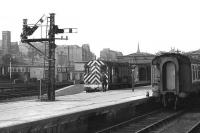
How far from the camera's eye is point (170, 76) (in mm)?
18547

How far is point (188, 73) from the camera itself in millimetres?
18297

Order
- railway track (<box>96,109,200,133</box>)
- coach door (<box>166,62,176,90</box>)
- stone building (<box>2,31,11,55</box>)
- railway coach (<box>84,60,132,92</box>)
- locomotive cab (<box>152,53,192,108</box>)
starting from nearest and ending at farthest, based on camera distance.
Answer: railway track (<box>96,109,200,133</box>), locomotive cab (<box>152,53,192,108</box>), coach door (<box>166,62,176,90</box>), railway coach (<box>84,60,132,92</box>), stone building (<box>2,31,11,55</box>)

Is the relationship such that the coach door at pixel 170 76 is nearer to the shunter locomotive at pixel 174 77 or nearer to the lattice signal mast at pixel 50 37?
the shunter locomotive at pixel 174 77

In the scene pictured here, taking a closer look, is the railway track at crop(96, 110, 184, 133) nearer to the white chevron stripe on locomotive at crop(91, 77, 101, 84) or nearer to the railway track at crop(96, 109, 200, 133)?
the railway track at crop(96, 109, 200, 133)

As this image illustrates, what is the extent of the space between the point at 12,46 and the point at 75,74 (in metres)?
67.6

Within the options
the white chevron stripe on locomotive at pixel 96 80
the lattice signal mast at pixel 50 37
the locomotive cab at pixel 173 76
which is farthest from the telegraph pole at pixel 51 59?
the white chevron stripe on locomotive at pixel 96 80

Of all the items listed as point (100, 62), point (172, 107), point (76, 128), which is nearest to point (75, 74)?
point (100, 62)

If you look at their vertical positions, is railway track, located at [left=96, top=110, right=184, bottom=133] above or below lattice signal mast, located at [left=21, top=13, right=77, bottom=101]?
below

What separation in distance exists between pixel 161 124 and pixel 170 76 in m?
4.71

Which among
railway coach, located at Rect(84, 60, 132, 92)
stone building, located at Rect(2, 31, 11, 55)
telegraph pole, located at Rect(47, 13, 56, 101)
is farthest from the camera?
stone building, located at Rect(2, 31, 11, 55)

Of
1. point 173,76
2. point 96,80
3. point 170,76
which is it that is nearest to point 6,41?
point 96,80

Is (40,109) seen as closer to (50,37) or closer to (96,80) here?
(50,37)

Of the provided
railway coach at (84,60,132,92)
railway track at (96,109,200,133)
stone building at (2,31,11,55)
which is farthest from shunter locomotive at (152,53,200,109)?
stone building at (2,31,11,55)

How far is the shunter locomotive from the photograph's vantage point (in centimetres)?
1812
